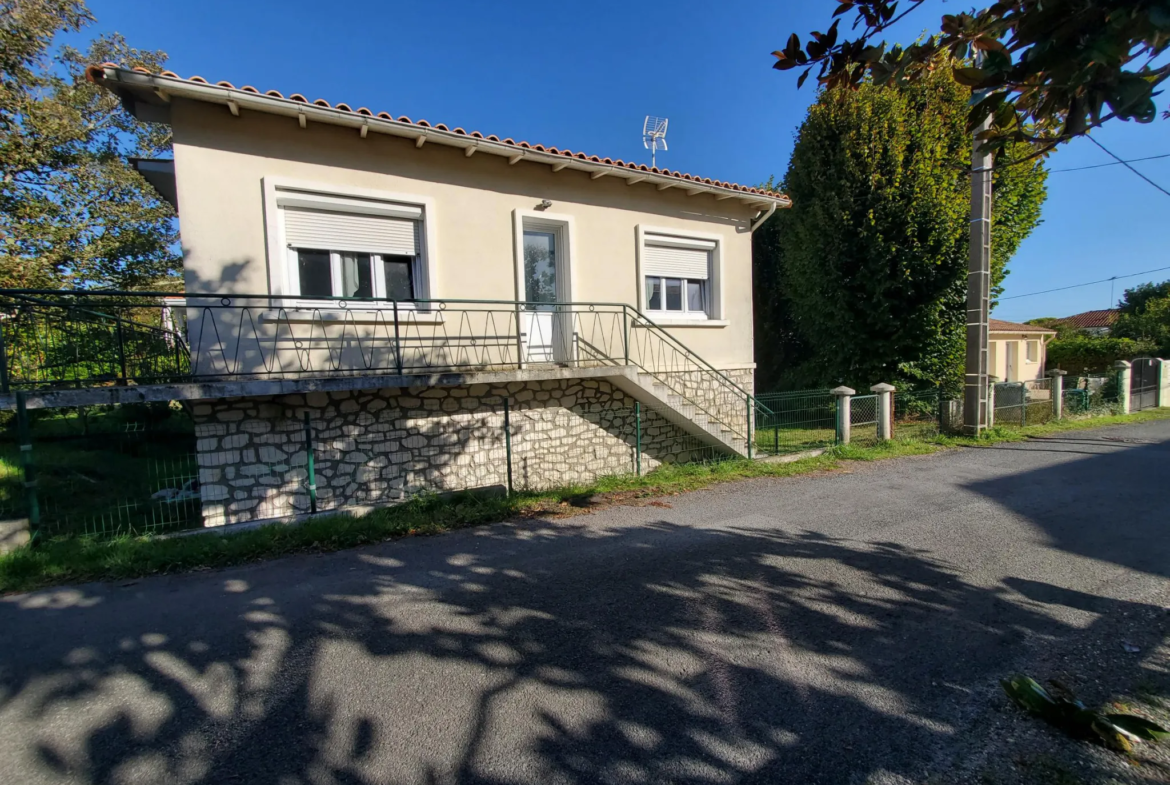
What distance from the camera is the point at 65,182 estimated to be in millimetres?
10898

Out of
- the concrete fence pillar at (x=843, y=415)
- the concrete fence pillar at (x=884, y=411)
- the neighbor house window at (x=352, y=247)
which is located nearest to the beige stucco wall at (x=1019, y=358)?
the concrete fence pillar at (x=884, y=411)

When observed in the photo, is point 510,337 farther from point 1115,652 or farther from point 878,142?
point 878,142

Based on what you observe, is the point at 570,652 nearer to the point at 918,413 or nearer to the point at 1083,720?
the point at 1083,720

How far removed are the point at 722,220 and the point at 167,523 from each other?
974 centimetres

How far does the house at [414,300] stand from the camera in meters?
6.07

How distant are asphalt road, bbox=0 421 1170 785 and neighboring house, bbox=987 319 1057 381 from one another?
18832mm

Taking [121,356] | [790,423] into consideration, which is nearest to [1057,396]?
[790,423]

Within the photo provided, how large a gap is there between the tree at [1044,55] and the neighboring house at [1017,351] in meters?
22.2

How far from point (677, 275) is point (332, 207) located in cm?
583

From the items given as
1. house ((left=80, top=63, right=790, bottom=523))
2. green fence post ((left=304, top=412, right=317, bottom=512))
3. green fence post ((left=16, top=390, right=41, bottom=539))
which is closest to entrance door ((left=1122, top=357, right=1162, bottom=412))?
house ((left=80, top=63, right=790, bottom=523))

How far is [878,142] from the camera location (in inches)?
510

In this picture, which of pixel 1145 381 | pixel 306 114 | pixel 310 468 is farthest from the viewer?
pixel 1145 381

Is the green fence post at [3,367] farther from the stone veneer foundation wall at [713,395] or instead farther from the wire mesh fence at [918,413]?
Result: the wire mesh fence at [918,413]

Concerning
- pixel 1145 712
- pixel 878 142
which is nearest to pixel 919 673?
pixel 1145 712
